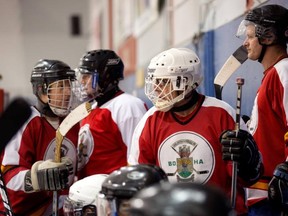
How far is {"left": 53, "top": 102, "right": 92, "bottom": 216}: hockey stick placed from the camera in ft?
9.99

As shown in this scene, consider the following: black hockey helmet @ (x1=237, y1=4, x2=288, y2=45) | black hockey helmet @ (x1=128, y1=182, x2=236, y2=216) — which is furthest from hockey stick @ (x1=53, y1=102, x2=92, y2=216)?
black hockey helmet @ (x1=128, y1=182, x2=236, y2=216)

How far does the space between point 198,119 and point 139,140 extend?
0.83 feet

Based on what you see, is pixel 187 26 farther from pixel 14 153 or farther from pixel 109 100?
pixel 14 153

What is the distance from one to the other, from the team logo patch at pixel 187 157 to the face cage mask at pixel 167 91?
13 centimetres

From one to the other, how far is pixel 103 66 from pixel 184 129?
0.99m

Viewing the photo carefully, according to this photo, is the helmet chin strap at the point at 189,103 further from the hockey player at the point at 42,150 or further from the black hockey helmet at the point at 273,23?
the hockey player at the point at 42,150

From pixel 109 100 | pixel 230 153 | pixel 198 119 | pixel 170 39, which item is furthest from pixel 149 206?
pixel 170 39

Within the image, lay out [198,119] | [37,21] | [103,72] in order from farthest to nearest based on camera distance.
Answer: [37,21] → [103,72] → [198,119]

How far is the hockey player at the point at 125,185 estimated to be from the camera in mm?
2028

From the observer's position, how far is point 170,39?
5.77 meters

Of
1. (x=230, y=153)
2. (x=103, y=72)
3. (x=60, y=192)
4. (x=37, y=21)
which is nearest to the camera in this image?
(x=230, y=153)

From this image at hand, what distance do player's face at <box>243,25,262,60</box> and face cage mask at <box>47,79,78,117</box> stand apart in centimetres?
89

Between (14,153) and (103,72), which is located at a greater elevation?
(103,72)

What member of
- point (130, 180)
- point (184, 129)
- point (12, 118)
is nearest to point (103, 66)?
point (184, 129)
